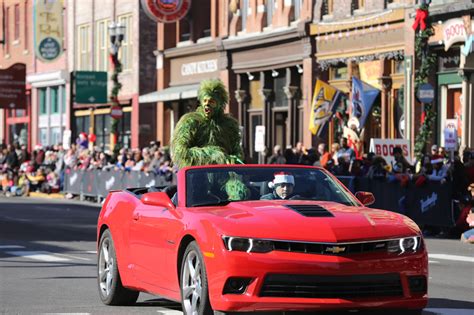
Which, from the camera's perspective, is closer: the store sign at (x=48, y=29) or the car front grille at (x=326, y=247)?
the car front grille at (x=326, y=247)

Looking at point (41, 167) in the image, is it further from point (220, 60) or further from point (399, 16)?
point (399, 16)

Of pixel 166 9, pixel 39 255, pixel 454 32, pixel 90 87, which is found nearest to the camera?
pixel 39 255

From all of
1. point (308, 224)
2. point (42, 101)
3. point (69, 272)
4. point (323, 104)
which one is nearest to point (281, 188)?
point (308, 224)

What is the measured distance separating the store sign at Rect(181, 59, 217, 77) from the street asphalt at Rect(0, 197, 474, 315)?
19.0 meters

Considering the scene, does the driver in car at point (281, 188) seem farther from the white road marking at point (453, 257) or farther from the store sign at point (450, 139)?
the store sign at point (450, 139)

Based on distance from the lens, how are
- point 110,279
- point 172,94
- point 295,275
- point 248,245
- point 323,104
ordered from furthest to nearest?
point 172,94, point 323,104, point 110,279, point 248,245, point 295,275

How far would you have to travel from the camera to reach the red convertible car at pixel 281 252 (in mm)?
9266

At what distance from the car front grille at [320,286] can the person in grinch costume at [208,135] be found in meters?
3.91

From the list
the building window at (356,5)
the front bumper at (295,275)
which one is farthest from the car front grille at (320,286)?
the building window at (356,5)

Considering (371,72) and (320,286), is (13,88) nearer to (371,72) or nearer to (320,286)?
(371,72)

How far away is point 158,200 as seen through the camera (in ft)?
35.2

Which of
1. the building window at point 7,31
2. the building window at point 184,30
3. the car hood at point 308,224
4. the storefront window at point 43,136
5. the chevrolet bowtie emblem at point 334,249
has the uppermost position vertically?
the building window at point 7,31

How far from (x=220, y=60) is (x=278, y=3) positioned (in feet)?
13.8

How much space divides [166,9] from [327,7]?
8.73 metres
